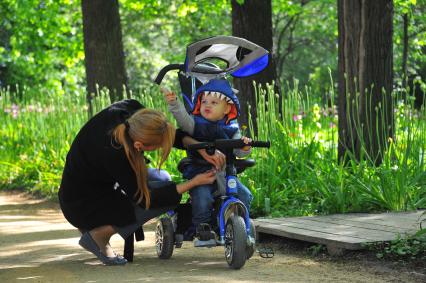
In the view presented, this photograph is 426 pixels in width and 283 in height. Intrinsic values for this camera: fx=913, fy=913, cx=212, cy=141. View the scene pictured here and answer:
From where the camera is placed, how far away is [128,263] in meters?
6.56

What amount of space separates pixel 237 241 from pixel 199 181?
55cm

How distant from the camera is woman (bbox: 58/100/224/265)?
6.04 metres

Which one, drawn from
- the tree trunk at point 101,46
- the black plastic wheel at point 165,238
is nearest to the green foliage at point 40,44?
the tree trunk at point 101,46

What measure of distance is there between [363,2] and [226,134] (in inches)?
131

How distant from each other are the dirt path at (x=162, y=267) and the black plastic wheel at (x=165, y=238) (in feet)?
0.20

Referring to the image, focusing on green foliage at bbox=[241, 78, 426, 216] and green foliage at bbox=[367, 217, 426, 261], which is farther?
green foliage at bbox=[241, 78, 426, 216]

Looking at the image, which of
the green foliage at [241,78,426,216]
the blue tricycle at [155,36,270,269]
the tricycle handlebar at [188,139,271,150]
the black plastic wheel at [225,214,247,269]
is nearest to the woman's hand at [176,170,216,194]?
the blue tricycle at [155,36,270,269]

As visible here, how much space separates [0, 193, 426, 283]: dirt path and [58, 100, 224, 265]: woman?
0.30 metres

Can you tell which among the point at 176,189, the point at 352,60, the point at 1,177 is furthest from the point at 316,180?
the point at 1,177

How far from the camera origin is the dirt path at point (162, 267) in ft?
19.0

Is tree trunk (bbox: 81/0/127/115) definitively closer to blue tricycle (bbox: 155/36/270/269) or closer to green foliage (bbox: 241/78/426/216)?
green foliage (bbox: 241/78/426/216)

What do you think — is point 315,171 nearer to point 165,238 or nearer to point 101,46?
point 165,238

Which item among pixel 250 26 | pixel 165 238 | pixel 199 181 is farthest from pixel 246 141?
pixel 250 26

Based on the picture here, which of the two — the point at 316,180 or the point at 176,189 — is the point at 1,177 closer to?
the point at 316,180
